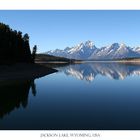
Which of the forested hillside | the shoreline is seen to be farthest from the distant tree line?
the shoreline

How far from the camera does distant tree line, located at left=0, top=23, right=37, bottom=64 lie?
9524 centimetres

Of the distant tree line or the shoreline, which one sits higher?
the distant tree line

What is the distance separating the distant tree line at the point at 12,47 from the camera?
95238 millimetres

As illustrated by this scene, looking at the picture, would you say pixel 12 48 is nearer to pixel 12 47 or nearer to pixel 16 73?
pixel 12 47

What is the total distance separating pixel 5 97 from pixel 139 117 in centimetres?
2046

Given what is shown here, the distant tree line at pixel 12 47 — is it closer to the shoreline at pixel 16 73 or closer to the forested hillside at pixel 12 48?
the forested hillside at pixel 12 48

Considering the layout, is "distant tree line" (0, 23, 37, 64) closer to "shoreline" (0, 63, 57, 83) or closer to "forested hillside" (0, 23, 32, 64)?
"forested hillside" (0, 23, 32, 64)

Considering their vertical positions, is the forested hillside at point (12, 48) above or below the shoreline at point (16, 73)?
above

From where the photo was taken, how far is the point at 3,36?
98812mm

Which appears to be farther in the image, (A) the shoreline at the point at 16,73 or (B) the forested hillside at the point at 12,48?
(B) the forested hillside at the point at 12,48

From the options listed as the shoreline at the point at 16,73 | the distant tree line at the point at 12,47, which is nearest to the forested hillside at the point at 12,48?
the distant tree line at the point at 12,47

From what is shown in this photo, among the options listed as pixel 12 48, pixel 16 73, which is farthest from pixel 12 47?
pixel 16 73
